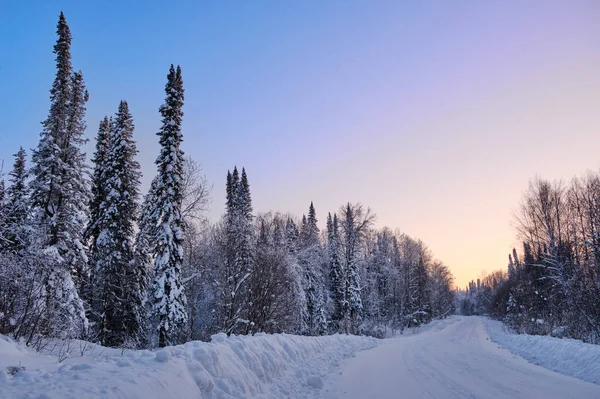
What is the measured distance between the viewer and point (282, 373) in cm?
934

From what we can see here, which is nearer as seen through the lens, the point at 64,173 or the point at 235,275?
the point at 64,173

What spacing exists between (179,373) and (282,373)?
418 centimetres

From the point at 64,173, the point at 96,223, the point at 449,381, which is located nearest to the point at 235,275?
the point at 96,223

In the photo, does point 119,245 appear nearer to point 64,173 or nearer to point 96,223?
point 96,223

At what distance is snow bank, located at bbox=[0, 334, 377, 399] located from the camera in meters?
4.41

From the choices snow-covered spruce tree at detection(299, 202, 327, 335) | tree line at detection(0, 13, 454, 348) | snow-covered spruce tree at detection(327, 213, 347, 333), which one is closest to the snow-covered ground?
tree line at detection(0, 13, 454, 348)

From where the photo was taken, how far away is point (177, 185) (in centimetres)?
2309

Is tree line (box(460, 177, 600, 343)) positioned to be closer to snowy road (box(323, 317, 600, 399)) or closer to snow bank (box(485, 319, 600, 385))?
snow bank (box(485, 319, 600, 385))

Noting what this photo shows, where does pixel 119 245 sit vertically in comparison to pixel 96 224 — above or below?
below

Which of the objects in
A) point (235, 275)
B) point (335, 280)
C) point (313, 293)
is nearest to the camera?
point (235, 275)

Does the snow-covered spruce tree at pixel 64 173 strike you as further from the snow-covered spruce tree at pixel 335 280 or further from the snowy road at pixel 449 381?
the snow-covered spruce tree at pixel 335 280

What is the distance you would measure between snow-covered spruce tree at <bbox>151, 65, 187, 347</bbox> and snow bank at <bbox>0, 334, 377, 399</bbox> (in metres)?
9.61

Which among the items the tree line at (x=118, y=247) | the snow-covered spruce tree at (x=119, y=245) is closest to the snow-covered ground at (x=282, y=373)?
the tree line at (x=118, y=247)

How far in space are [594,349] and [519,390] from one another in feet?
17.1
